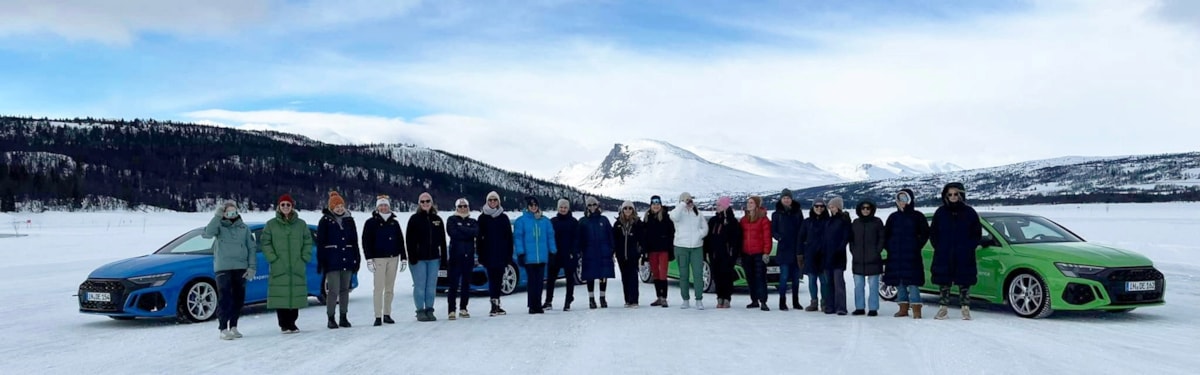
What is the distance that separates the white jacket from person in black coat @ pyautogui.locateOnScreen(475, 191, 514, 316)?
243 centimetres

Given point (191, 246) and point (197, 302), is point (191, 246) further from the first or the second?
point (197, 302)

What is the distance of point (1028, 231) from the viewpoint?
Answer: 11.2 meters

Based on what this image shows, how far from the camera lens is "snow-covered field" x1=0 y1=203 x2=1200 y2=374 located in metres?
7.18

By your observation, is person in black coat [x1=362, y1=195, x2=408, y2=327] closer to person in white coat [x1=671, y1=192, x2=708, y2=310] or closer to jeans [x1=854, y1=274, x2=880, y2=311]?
person in white coat [x1=671, y1=192, x2=708, y2=310]

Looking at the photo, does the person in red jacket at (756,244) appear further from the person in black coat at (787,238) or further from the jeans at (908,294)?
the jeans at (908,294)

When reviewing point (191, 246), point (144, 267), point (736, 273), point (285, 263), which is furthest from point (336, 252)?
point (736, 273)

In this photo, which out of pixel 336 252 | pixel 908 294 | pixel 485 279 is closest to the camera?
pixel 336 252

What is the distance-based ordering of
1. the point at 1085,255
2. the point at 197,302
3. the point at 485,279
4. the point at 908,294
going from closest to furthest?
1. the point at 1085,255
2. the point at 197,302
3. the point at 908,294
4. the point at 485,279

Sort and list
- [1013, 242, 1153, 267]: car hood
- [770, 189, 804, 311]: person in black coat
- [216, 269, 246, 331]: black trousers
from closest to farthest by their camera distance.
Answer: [216, 269, 246, 331]: black trousers
[1013, 242, 1153, 267]: car hood
[770, 189, 804, 311]: person in black coat

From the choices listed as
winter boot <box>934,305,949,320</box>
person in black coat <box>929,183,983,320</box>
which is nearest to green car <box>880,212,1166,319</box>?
person in black coat <box>929,183,983,320</box>

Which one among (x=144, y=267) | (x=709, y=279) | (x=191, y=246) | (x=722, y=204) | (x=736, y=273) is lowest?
→ (x=709, y=279)

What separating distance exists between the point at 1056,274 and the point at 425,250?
746cm

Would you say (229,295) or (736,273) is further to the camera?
(736,273)

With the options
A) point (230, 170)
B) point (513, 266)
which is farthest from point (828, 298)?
point (230, 170)
